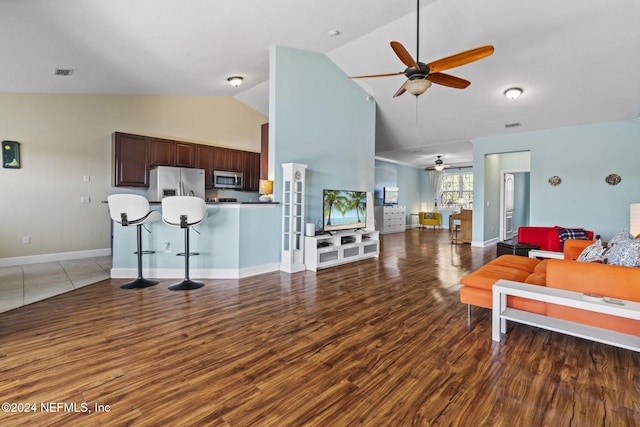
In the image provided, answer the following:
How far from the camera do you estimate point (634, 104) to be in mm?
5234

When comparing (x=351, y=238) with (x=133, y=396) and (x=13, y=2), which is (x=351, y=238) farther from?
(x=13, y=2)

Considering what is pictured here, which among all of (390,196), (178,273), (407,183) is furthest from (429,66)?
(407,183)

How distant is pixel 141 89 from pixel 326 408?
20.6 ft

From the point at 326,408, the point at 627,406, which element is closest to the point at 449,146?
the point at 627,406

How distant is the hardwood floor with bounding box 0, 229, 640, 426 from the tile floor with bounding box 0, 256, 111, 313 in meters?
0.31

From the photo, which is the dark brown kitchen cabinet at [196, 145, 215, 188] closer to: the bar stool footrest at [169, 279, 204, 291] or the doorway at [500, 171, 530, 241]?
the bar stool footrest at [169, 279, 204, 291]

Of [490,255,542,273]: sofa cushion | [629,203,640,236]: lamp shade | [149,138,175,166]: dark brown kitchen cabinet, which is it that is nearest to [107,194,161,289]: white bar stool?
[149,138,175,166]: dark brown kitchen cabinet

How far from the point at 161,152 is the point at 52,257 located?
262cm

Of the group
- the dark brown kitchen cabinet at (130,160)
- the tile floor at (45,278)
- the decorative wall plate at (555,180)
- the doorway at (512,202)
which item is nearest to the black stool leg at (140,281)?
the tile floor at (45,278)

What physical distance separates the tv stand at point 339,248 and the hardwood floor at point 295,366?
4.93 feet

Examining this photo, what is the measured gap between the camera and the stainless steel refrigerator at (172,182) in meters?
5.77

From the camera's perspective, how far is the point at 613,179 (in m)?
5.79

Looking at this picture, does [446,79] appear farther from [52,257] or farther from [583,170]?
[52,257]

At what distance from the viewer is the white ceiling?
11.2ft
